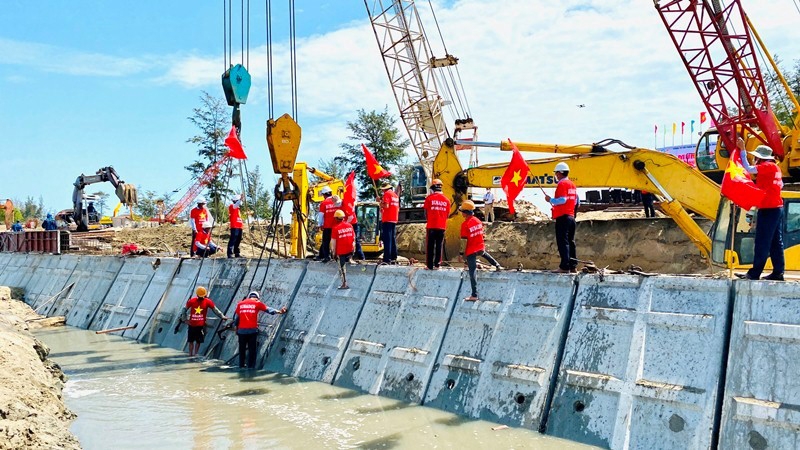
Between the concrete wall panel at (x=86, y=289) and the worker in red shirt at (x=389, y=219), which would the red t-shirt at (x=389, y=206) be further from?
the concrete wall panel at (x=86, y=289)

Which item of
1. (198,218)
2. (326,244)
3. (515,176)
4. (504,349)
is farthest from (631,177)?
(198,218)

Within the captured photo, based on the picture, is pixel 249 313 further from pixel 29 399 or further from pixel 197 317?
pixel 29 399

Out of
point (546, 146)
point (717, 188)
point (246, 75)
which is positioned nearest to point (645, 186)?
Answer: point (717, 188)

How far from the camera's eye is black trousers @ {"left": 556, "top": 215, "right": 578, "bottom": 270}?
31.9 feet

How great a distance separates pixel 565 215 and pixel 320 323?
450cm

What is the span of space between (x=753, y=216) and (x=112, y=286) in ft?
49.6

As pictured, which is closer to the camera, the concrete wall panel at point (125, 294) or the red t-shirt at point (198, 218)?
the concrete wall panel at point (125, 294)

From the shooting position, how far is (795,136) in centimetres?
1736

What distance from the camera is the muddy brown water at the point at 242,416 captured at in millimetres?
8102

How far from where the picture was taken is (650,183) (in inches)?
488

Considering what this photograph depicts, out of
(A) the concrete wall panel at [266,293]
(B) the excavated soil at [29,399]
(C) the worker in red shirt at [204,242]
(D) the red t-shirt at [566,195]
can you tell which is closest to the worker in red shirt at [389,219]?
(A) the concrete wall panel at [266,293]

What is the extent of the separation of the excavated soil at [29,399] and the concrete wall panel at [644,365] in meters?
5.38

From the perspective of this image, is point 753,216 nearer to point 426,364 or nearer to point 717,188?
point 717,188

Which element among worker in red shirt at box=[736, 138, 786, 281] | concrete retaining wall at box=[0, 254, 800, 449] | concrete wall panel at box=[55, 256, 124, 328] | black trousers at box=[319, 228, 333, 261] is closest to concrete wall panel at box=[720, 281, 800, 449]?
concrete retaining wall at box=[0, 254, 800, 449]
